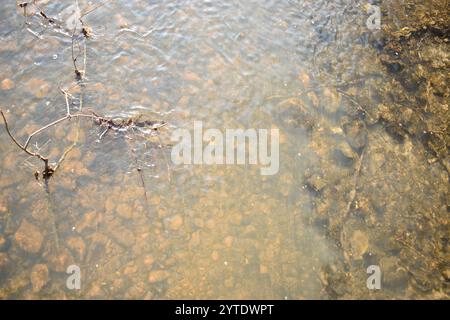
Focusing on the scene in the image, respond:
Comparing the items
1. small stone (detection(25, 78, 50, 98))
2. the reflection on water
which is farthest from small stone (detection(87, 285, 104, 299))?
small stone (detection(25, 78, 50, 98))

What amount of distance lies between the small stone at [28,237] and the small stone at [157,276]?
2.77 feet

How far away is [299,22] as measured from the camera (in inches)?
168

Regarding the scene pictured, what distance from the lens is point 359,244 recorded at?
3080 millimetres

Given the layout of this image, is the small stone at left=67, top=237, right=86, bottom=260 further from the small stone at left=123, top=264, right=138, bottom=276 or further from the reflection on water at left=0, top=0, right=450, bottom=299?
→ the small stone at left=123, top=264, right=138, bottom=276

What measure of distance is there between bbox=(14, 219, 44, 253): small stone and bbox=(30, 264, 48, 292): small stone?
0.13 metres

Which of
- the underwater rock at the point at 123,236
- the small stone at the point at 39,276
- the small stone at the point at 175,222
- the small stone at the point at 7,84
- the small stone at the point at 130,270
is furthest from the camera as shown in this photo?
the small stone at the point at 7,84

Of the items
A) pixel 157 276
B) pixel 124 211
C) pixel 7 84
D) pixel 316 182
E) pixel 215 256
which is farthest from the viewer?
pixel 7 84

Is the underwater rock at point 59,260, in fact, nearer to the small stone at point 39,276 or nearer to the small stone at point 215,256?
the small stone at point 39,276

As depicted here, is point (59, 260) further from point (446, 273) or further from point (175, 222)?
point (446, 273)

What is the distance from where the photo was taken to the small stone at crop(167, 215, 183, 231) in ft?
9.97

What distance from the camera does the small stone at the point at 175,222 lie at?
3039 mm

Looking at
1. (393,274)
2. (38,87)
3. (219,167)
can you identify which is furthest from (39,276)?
(393,274)

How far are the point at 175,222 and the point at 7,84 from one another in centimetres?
201

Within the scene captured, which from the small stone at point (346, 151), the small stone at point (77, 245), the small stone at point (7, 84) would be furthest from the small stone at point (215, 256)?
the small stone at point (7, 84)
